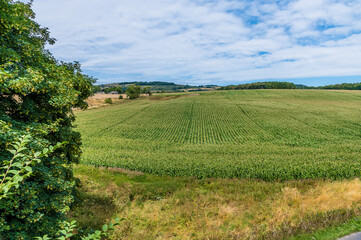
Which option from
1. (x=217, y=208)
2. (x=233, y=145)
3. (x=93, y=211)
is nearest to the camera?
(x=93, y=211)

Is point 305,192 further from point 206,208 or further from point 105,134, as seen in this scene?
point 105,134

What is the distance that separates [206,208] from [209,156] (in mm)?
13773

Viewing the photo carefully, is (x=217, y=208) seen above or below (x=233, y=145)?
above

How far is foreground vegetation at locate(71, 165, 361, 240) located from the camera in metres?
9.48

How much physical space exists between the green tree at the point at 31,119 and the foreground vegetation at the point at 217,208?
467cm

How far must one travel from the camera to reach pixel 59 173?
7.79 m

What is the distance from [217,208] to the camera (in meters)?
13.0

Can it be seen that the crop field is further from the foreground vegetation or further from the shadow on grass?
the shadow on grass

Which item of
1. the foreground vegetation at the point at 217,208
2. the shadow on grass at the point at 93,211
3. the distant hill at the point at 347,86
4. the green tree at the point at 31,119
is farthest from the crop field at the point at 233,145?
the distant hill at the point at 347,86

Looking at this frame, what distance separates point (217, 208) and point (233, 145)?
67.5 feet

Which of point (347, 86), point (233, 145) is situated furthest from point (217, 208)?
point (347, 86)

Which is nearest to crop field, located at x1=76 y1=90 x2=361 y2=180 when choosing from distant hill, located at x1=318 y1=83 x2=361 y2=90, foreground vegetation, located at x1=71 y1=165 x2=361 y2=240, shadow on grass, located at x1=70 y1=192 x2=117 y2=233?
foreground vegetation, located at x1=71 y1=165 x2=361 y2=240

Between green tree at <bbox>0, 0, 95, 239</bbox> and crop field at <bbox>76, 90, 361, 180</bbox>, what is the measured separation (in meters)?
14.5

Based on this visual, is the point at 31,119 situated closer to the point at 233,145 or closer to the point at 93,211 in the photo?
the point at 93,211
